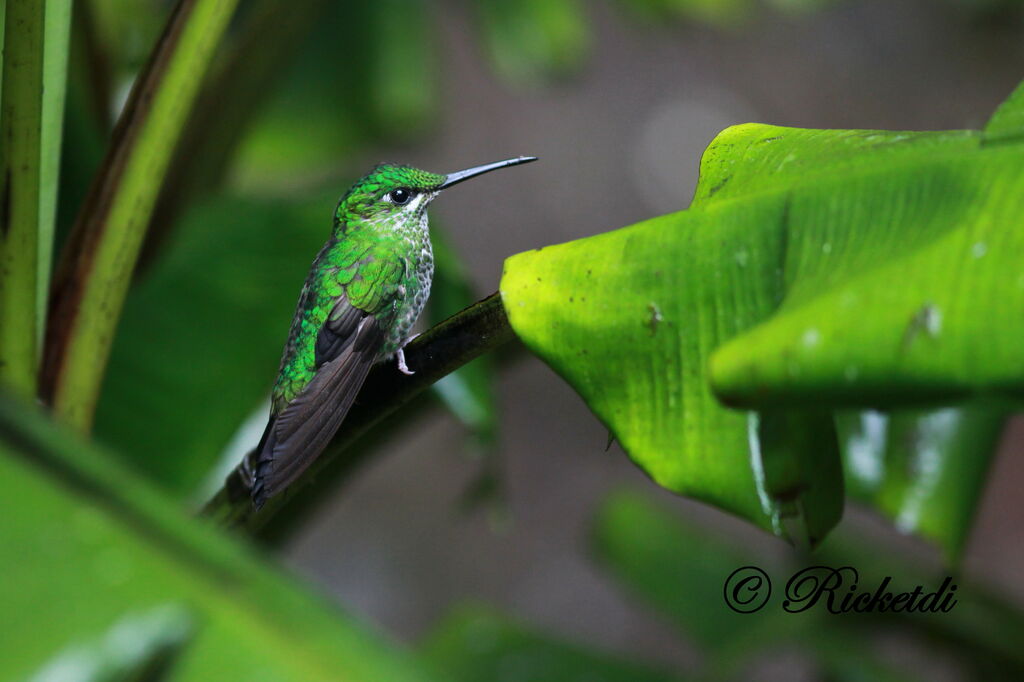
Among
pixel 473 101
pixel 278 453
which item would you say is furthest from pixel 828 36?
pixel 278 453

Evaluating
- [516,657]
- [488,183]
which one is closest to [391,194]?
[516,657]

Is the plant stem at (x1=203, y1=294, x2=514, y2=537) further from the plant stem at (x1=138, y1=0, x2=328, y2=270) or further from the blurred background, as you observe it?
the plant stem at (x1=138, y1=0, x2=328, y2=270)

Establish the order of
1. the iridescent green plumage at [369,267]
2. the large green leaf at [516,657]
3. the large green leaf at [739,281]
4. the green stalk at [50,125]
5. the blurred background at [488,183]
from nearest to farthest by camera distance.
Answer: the large green leaf at [739,281], the iridescent green plumage at [369,267], the green stalk at [50,125], the blurred background at [488,183], the large green leaf at [516,657]

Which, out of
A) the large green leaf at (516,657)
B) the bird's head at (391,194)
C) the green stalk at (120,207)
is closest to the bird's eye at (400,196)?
the bird's head at (391,194)

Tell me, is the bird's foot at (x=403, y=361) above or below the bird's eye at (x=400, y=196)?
below

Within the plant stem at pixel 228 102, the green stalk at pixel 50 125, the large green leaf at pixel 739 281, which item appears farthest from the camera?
the plant stem at pixel 228 102

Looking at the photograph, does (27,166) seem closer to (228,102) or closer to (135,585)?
(135,585)

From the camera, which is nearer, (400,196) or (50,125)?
(400,196)

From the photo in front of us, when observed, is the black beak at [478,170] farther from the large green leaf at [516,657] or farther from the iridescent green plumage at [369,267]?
the large green leaf at [516,657]

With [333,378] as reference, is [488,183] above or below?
below
